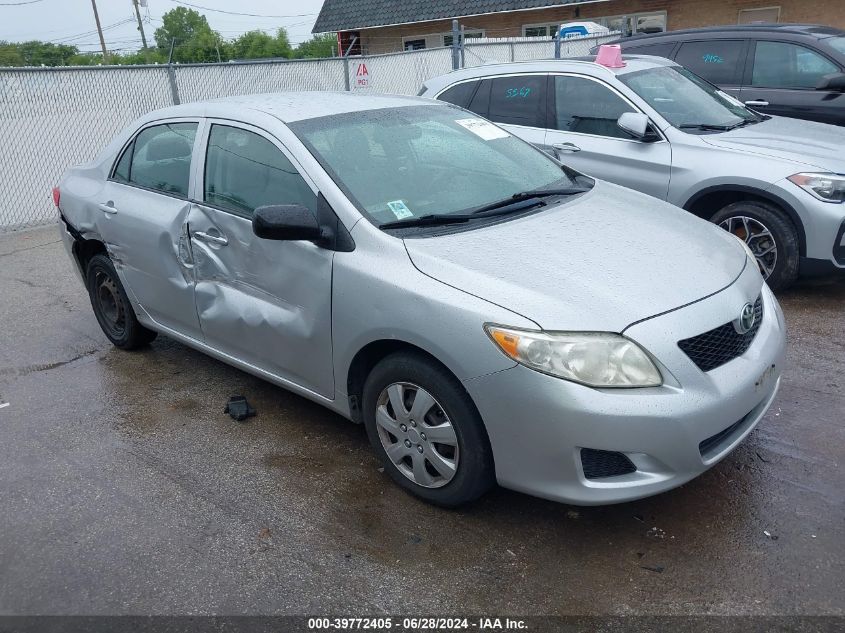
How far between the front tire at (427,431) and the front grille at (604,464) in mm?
402

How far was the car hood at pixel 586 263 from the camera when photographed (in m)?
2.94

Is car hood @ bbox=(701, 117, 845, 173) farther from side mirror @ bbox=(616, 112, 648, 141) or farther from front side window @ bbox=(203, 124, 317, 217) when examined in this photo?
front side window @ bbox=(203, 124, 317, 217)

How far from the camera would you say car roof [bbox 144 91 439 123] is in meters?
4.09

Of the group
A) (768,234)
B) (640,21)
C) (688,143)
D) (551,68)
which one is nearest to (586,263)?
(768,234)

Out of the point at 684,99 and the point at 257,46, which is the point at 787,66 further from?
the point at 257,46

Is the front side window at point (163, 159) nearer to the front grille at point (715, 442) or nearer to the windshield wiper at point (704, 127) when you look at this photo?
the front grille at point (715, 442)

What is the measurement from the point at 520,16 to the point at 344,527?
2192cm

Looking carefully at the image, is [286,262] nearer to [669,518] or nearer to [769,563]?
[669,518]

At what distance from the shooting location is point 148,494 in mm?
3660

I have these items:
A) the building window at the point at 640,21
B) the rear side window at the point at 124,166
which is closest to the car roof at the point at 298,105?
the rear side window at the point at 124,166

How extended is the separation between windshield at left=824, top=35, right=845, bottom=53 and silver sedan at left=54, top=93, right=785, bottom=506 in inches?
192

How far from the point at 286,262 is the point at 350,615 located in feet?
5.43

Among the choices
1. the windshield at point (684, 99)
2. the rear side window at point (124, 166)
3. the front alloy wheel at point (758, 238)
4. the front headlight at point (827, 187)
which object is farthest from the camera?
the windshield at point (684, 99)

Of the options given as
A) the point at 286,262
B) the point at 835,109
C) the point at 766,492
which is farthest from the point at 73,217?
the point at 835,109
